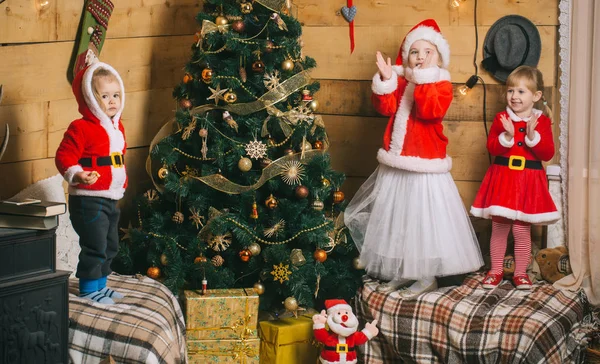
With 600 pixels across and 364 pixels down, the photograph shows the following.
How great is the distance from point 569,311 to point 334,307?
39.4 inches

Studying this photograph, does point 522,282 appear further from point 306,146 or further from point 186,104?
point 186,104

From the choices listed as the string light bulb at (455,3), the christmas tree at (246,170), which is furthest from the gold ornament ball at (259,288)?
the string light bulb at (455,3)

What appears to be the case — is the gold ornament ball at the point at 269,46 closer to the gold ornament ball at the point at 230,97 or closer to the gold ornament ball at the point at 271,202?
the gold ornament ball at the point at 230,97

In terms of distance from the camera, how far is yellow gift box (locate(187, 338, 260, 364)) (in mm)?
3477

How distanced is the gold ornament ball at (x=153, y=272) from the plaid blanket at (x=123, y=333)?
0.42 metres

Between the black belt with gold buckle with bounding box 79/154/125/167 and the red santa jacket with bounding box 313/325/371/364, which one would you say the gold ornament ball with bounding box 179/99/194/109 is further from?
the red santa jacket with bounding box 313/325/371/364

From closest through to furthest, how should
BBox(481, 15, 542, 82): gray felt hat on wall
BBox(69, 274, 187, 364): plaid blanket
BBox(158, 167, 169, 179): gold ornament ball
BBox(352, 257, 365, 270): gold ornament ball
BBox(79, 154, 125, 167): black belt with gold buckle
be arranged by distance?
BBox(69, 274, 187, 364): plaid blanket
BBox(79, 154, 125, 167): black belt with gold buckle
BBox(158, 167, 169, 179): gold ornament ball
BBox(352, 257, 365, 270): gold ornament ball
BBox(481, 15, 542, 82): gray felt hat on wall

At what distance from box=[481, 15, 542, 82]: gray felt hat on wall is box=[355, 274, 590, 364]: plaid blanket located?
106cm

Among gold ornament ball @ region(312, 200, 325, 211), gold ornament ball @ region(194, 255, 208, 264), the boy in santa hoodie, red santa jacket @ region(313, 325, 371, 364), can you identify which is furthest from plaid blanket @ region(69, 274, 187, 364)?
gold ornament ball @ region(312, 200, 325, 211)

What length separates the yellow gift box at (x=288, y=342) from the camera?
11.7ft

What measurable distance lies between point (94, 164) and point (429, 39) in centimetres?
154

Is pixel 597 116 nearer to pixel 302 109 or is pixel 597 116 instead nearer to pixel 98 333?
pixel 302 109

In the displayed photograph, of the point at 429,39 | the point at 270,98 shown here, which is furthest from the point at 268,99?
the point at 429,39

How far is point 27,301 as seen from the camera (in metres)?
2.64
